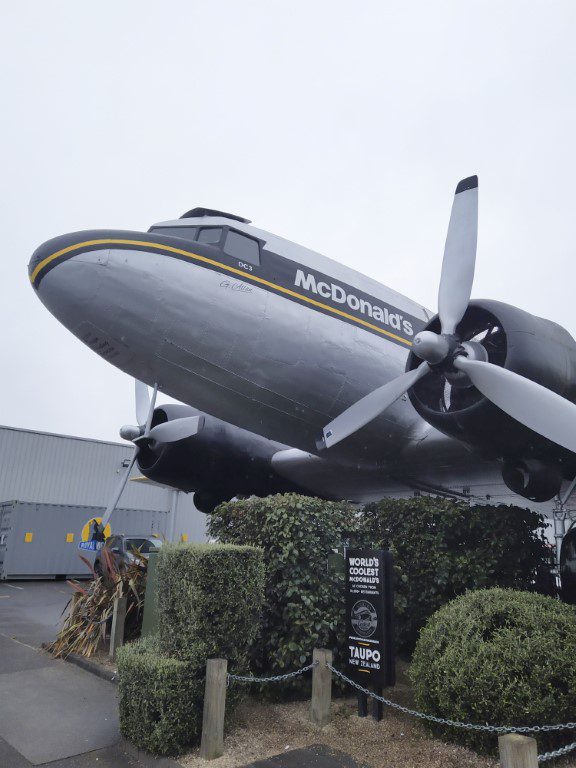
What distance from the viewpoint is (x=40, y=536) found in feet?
71.4

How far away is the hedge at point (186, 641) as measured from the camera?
521 centimetres

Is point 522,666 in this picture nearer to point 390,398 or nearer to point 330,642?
point 330,642

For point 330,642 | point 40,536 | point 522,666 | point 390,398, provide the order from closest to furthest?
point 522,666, point 330,642, point 390,398, point 40,536

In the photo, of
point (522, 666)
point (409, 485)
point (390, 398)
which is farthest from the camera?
point (409, 485)

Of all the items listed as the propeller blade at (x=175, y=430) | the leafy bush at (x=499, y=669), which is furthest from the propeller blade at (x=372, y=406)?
the propeller blade at (x=175, y=430)

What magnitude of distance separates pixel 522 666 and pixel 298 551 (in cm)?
273

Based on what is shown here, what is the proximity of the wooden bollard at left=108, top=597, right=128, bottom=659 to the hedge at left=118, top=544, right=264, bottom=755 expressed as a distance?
297cm

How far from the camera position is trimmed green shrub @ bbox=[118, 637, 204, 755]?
16.9 feet

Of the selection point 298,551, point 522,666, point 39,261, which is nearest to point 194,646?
point 298,551

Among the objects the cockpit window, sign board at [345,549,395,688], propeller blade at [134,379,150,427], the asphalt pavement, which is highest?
the cockpit window

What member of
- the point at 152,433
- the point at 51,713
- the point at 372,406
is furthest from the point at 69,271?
the point at 51,713

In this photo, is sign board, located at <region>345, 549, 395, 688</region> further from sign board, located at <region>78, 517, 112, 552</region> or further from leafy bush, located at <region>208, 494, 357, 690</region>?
sign board, located at <region>78, 517, 112, 552</region>

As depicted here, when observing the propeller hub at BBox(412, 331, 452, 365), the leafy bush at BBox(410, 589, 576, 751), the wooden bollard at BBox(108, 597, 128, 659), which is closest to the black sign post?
the leafy bush at BBox(410, 589, 576, 751)
